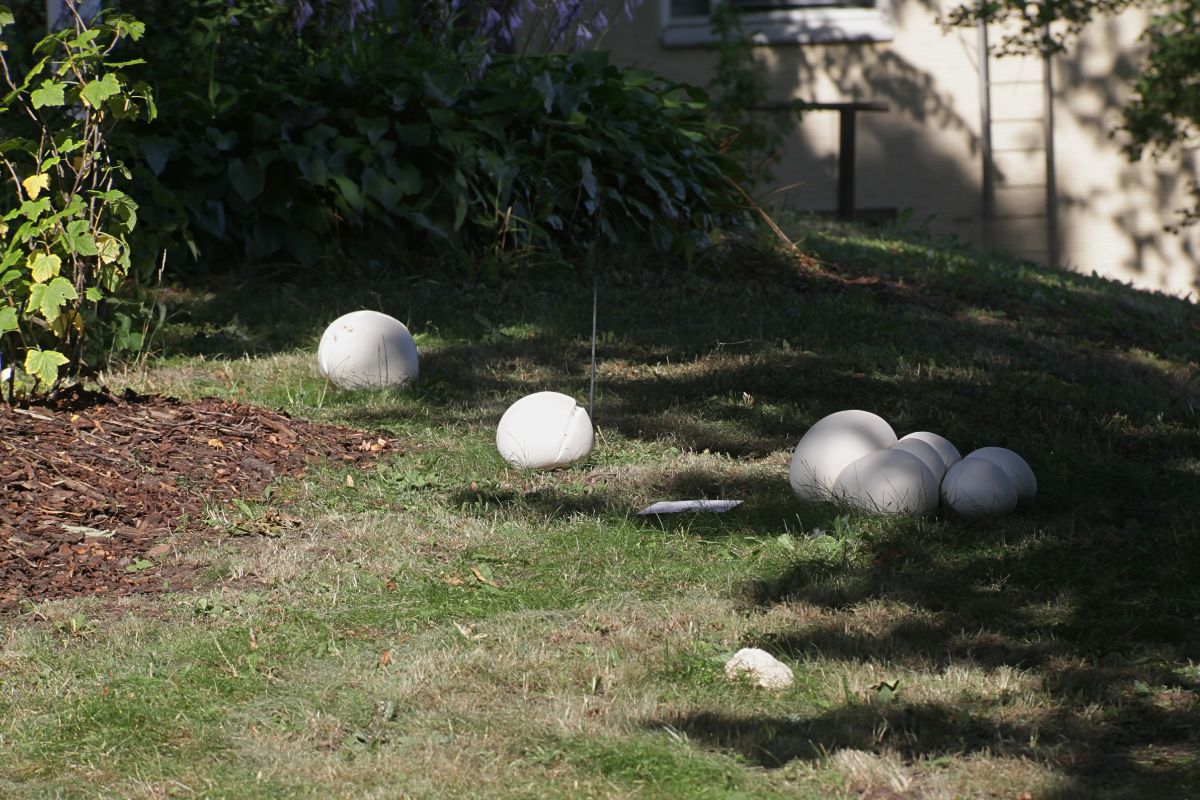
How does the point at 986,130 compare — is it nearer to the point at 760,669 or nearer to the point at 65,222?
the point at 65,222

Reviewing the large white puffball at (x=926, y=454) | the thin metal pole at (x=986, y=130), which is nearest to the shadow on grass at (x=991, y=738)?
the large white puffball at (x=926, y=454)

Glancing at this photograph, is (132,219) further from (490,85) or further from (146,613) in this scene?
(490,85)

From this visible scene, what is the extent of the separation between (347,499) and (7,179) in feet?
9.88

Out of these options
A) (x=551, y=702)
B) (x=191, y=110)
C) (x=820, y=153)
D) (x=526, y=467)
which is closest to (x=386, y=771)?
(x=551, y=702)

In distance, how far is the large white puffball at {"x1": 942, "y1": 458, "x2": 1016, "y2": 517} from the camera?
460 centimetres

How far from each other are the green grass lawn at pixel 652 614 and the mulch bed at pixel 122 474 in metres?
0.15

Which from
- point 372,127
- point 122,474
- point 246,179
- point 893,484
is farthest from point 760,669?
point 372,127

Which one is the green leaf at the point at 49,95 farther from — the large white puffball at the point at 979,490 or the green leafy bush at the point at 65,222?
the large white puffball at the point at 979,490

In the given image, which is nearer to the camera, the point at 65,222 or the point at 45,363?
the point at 45,363

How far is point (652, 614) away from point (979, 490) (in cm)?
131

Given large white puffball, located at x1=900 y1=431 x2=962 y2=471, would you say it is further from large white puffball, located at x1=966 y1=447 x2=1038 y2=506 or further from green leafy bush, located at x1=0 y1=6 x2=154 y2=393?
green leafy bush, located at x1=0 y1=6 x2=154 y2=393

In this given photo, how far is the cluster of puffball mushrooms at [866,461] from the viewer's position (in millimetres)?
4605

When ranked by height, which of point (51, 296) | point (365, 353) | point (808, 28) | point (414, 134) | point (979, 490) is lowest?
point (979, 490)

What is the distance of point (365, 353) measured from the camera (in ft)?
20.3
